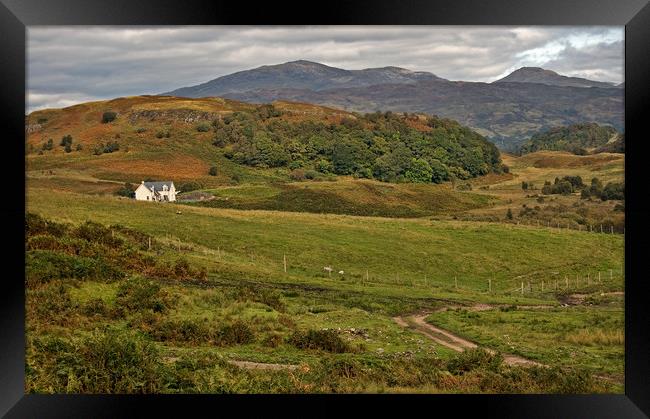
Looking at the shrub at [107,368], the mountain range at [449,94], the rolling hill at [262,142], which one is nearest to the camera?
the shrub at [107,368]

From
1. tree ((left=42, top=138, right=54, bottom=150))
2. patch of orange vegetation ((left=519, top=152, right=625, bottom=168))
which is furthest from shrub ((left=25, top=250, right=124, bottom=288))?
patch of orange vegetation ((left=519, top=152, right=625, bottom=168))

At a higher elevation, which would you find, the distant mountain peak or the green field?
the distant mountain peak

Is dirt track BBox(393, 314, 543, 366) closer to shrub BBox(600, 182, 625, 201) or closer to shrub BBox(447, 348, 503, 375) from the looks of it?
shrub BBox(447, 348, 503, 375)

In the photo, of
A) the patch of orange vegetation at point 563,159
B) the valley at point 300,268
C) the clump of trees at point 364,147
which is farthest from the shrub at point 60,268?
the patch of orange vegetation at point 563,159

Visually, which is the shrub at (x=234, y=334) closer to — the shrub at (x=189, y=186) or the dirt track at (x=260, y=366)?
the dirt track at (x=260, y=366)

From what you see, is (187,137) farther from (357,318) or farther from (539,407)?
(539,407)

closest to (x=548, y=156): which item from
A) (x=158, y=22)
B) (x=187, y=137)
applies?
(x=187, y=137)

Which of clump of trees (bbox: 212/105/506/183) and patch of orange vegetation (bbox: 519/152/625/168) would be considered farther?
clump of trees (bbox: 212/105/506/183)
